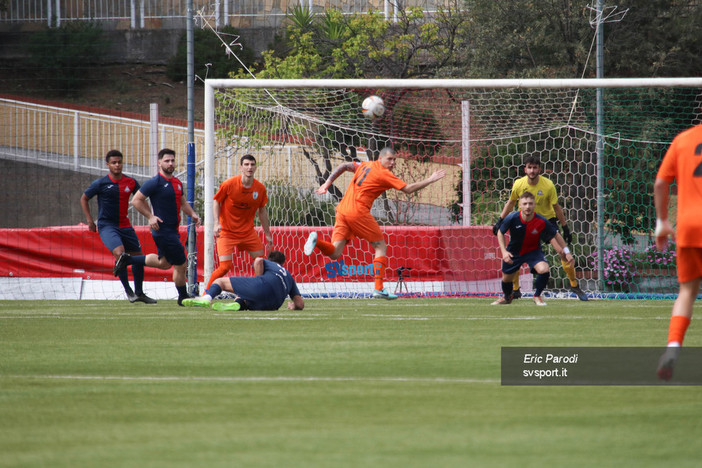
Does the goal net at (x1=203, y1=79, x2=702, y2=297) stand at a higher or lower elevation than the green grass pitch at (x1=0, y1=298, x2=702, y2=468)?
higher

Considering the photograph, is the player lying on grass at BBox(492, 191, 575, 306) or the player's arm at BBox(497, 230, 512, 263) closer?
the player's arm at BBox(497, 230, 512, 263)

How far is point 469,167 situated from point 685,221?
422 inches

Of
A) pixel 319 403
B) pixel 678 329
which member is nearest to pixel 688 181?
pixel 678 329

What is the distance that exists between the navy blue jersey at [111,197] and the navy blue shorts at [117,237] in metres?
0.07

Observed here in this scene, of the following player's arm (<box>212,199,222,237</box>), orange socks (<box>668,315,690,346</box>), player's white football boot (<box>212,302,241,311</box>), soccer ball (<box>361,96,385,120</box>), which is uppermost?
soccer ball (<box>361,96,385,120</box>)

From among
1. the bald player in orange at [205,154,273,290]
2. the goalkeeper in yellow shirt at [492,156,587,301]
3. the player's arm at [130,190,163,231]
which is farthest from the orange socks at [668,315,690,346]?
the player's arm at [130,190,163,231]

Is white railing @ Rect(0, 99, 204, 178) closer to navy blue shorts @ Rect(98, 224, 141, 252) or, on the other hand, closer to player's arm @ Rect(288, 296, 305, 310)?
navy blue shorts @ Rect(98, 224, 141, 252)

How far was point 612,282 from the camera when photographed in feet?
51.6

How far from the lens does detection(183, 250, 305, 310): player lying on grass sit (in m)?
10.6

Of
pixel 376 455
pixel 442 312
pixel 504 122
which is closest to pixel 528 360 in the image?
pixel 376 455

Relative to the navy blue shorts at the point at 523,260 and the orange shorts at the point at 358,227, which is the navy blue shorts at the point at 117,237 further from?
the navy blue shorts at the point at 523,260

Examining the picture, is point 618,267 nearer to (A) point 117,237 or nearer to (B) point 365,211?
(B) point 365,211

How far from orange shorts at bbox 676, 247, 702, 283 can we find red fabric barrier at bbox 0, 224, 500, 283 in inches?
401

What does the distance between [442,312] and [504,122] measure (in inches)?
266
